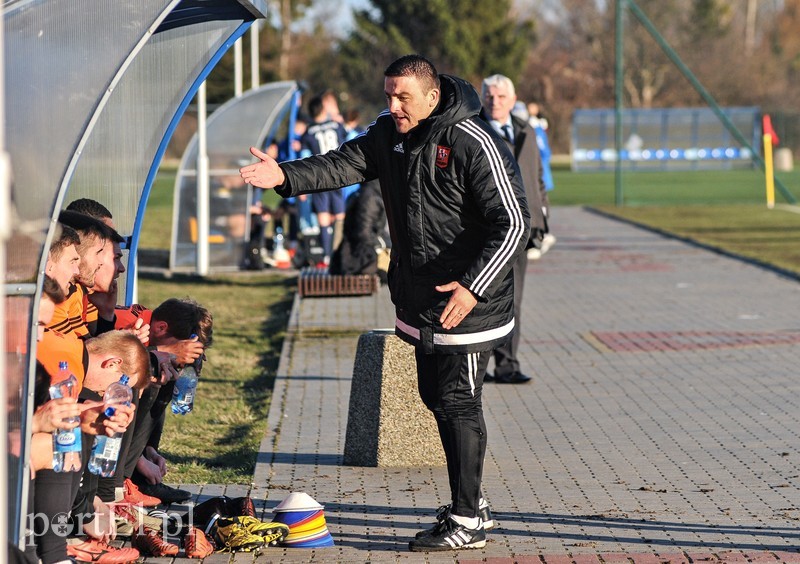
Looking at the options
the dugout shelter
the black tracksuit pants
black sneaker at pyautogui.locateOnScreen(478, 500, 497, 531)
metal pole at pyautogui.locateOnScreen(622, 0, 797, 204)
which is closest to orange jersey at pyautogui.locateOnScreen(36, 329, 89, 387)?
the dugout shelter

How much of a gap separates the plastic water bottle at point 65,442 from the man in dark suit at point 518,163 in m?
4.68

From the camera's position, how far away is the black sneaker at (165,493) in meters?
5.48

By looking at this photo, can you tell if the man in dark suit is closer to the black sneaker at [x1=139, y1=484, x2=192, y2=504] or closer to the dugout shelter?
the dugout shelter

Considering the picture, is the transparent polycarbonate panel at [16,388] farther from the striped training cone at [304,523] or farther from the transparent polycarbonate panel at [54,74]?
the striped training cone at [304,523]

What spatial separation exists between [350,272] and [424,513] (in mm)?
7217

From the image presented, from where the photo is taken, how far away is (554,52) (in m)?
79.6

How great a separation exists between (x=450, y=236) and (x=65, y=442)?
5.53 feet

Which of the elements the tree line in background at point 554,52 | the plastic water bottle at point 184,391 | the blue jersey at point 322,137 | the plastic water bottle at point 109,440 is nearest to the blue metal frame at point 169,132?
the plastic water bottle at point 184,391

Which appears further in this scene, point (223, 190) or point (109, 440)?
point (223, 190)

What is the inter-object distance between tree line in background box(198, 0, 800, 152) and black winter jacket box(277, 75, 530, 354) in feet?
171

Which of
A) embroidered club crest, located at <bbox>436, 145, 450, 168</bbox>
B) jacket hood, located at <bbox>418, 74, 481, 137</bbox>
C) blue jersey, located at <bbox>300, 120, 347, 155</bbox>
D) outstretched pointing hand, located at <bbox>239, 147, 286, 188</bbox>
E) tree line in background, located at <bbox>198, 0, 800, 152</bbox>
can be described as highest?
tree line in background, located at <bbox>198, 0, 800, 152</bbox>

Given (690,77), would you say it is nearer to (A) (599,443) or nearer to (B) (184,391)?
(A) (599,443)

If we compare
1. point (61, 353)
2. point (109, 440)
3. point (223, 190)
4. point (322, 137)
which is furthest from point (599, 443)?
point (223, 190)

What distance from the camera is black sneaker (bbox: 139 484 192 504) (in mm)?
5484
